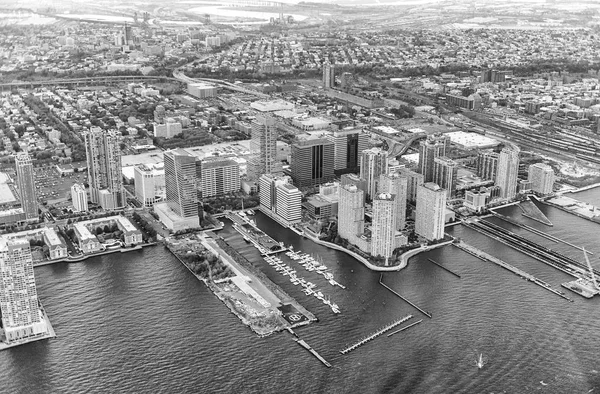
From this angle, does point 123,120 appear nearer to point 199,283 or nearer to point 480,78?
point 199,283

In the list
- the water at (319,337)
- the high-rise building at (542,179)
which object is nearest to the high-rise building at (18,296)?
the water at (319,337)

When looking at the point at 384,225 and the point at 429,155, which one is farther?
the point at 429,155

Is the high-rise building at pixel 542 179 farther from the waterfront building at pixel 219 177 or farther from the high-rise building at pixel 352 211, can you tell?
the waterfront building at pixel 219 177

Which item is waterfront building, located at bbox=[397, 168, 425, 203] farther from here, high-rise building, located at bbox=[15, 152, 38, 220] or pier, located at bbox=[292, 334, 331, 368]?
high-rise building, located at bbox=[15, 152, 38, 220]

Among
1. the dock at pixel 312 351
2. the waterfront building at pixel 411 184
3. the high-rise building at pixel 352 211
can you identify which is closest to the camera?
the dock at pixel 312 351

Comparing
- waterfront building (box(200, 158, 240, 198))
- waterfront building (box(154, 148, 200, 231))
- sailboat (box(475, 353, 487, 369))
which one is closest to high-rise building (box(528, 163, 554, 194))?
waterfront building (box(200, 158, 240, 198))

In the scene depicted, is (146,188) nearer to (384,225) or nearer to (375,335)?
(384,225)

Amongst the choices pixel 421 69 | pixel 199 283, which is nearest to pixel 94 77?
pixel 421 69

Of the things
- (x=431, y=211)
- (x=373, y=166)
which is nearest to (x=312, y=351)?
(x=431, y=211)
